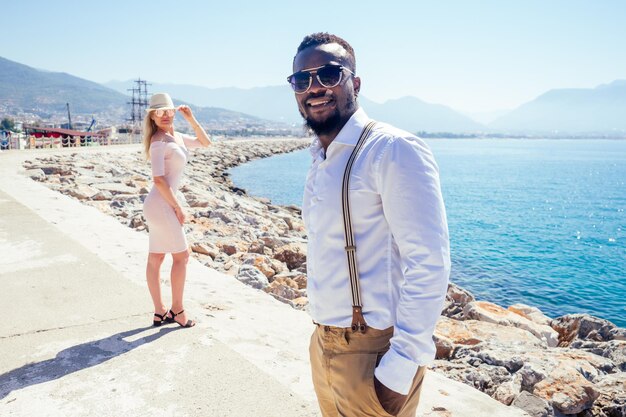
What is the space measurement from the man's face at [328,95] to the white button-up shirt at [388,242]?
11 cm

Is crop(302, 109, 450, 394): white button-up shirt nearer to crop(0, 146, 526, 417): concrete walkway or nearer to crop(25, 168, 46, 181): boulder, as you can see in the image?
crop(0, 146, 526, 417): concrete walkway

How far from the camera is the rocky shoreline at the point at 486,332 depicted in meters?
3.37

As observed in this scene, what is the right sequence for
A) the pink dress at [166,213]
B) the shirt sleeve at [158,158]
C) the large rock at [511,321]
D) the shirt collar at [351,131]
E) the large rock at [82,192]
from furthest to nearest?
the large rock at [82,192], the large rock at [511,321], the pink dress at [166,213], the shirt sleeve at [158,158], the shirt collar at [351,131]

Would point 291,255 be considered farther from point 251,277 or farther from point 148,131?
point 148,131

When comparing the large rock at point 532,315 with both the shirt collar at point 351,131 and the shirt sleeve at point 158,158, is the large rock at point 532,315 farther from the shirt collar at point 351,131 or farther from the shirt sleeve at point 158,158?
the shirt collar at point 351,131

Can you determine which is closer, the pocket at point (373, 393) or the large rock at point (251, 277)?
the pocket at point (373, 393)

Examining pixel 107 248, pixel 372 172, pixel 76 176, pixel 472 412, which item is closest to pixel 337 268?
pixel 372 172

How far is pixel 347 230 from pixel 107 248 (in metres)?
4.93

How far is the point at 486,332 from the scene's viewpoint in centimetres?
568

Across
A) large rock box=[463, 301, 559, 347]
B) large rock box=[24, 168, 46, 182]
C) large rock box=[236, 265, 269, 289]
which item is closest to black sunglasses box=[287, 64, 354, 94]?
large rock box=[236, 265, 269, 289]

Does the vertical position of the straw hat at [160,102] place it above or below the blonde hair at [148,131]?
above

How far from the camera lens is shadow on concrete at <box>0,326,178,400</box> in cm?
280

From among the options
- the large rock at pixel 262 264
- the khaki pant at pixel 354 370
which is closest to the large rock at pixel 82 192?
the large rock at pixel 262 264

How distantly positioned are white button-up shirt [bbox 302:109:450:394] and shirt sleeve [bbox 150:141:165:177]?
2.17m
